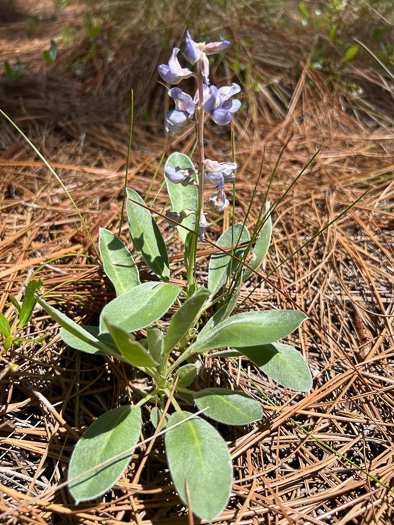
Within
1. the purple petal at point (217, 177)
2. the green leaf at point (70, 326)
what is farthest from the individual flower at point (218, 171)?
the green leaf at point (70, 326)

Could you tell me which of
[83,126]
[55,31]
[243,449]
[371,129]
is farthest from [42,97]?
[243,449]

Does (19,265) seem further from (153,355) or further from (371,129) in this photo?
(371,129)

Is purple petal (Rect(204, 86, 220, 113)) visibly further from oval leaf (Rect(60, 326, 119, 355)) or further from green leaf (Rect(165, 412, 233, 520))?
green leaf (Rect(165, 412, 233, 520))

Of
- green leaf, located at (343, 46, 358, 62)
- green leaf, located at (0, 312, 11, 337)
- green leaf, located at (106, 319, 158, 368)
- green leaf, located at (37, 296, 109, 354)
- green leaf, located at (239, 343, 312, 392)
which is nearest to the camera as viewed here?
green leaf, located at (106, 319, 158, 368)

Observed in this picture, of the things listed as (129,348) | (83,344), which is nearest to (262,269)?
(83,344)

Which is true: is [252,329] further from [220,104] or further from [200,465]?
[220,104]

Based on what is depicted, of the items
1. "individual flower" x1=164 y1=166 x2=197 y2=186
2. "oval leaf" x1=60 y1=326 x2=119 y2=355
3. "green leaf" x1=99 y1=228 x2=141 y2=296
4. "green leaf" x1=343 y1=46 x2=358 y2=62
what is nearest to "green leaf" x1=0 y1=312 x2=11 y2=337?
"oval leaf" x1=60 y1=326 x2=119 y2=355

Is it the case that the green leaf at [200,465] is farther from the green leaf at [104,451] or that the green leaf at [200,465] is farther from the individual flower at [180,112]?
the individual flower at [180,112]
